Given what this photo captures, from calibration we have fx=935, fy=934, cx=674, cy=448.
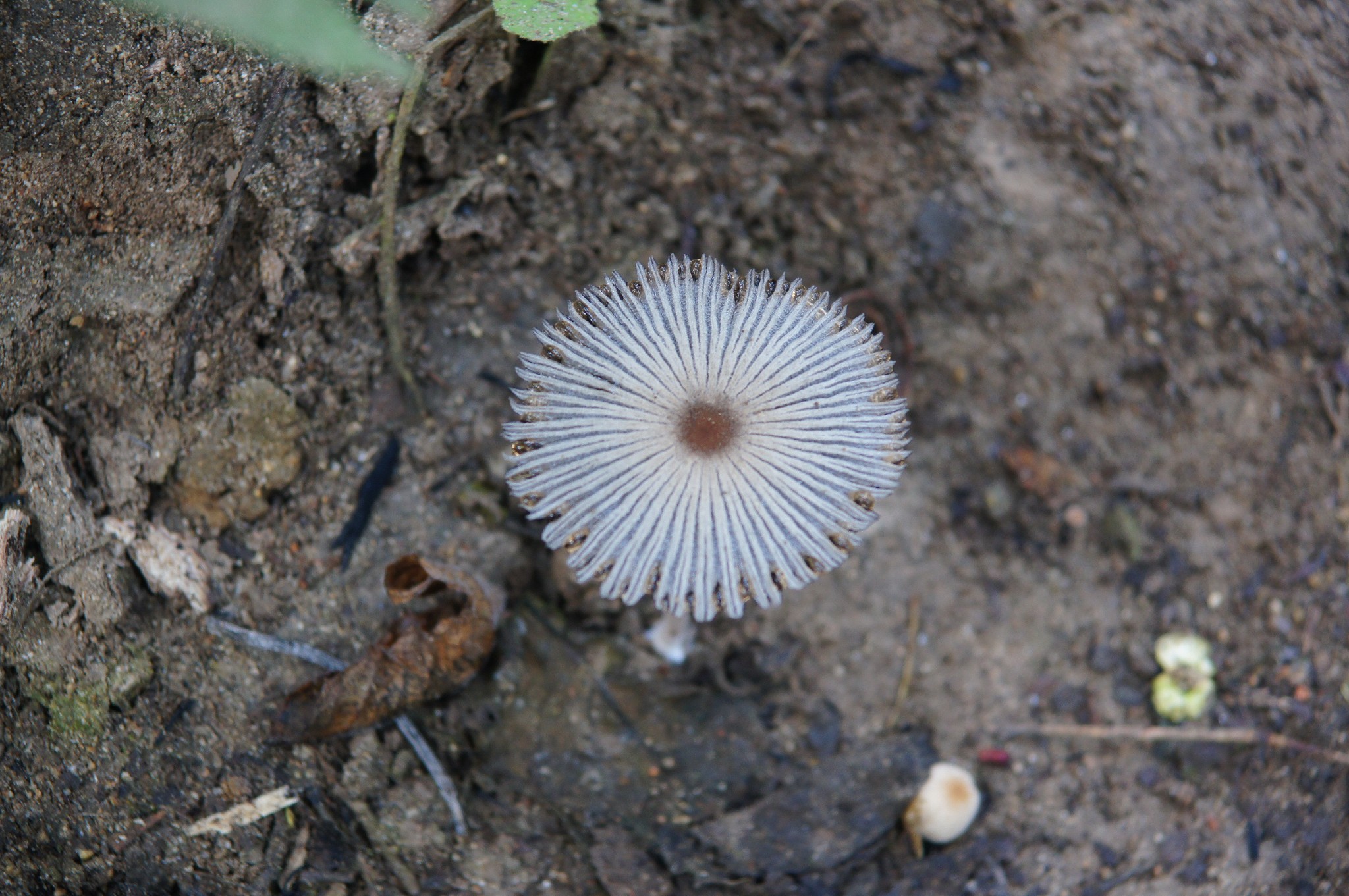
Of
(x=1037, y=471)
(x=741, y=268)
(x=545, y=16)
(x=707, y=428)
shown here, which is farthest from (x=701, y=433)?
(x=1037, y=471)

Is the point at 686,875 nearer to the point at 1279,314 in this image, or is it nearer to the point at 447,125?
the point at 447,125

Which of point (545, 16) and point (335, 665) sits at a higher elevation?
point (545, 16)

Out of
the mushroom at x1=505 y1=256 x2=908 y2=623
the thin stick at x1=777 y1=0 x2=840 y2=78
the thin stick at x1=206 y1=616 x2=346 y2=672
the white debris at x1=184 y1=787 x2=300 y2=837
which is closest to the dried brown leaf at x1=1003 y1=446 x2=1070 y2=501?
the mushroom at x1=505 y1=256 x2=908 y2=623


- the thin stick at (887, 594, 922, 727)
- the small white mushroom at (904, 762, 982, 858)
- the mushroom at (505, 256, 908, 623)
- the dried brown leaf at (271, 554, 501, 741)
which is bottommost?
the small white mushroom at (904, 762, 982, 858)

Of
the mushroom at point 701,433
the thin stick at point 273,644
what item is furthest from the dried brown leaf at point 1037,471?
the thin stick at point 273,644

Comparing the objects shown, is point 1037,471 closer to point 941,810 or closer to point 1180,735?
point 1180,735

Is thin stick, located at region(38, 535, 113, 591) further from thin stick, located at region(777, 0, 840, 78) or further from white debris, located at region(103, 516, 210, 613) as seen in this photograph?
thin stick, located at region(777, 0, 840, 78)
